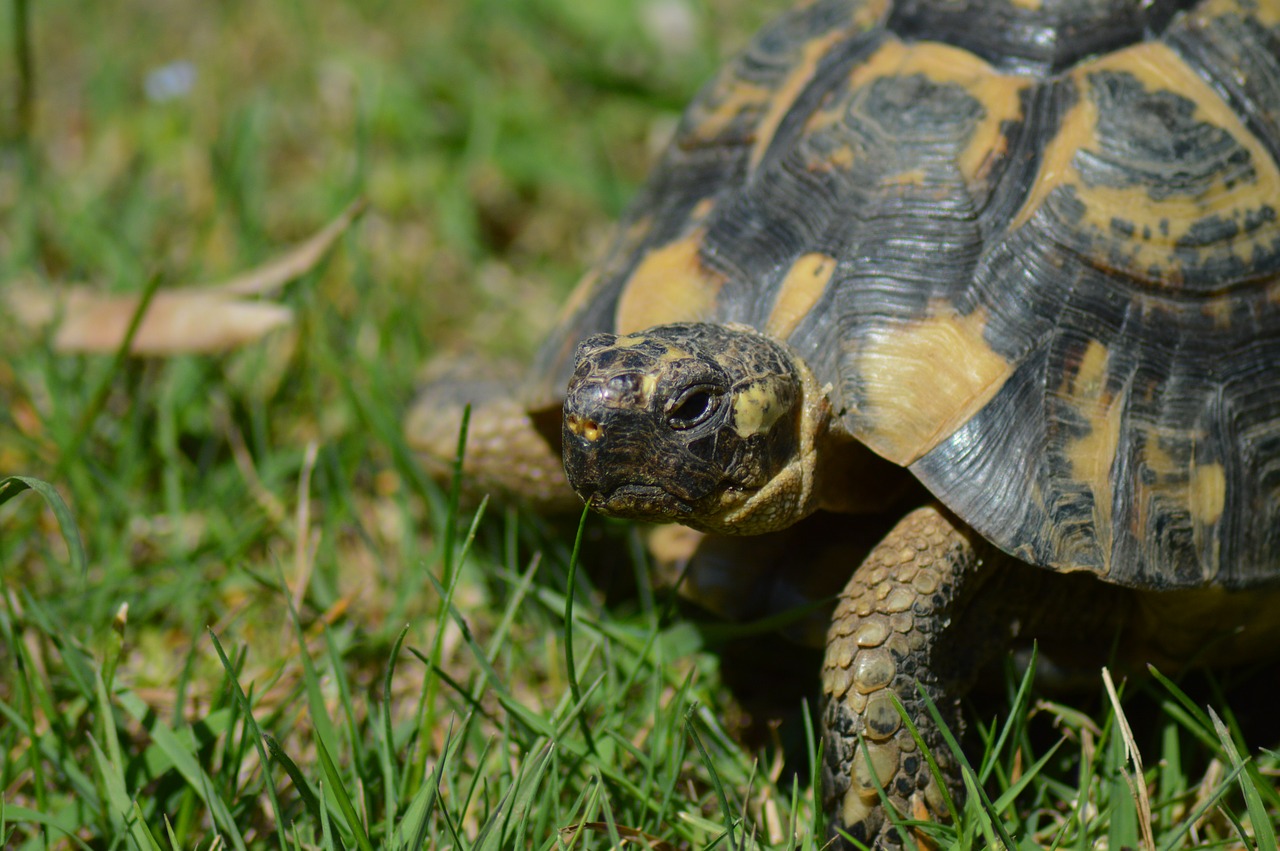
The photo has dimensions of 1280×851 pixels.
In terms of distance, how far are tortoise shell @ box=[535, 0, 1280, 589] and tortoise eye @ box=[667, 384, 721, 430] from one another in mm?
291

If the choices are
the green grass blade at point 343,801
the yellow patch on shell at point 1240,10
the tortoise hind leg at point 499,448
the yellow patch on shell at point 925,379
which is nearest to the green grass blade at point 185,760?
the green grass blade at point 343,801

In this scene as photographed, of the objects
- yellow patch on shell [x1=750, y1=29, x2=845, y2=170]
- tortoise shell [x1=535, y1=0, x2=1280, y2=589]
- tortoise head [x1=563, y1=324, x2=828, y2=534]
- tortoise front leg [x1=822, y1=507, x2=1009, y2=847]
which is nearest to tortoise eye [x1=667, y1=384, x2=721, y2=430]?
tortoise head [x1=563, y1=324, x2=828, y2=534]

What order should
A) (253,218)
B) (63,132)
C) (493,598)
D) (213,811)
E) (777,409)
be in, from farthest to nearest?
(63,132)
(253,218)
(493,598)
(777,409)
(213,811)

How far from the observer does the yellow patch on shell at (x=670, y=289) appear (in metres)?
2.39

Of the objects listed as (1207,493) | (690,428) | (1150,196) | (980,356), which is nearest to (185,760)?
(690,428)

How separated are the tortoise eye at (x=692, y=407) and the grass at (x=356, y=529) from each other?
1.15ft

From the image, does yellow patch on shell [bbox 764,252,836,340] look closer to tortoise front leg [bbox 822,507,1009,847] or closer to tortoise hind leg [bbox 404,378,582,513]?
tortoise front leg [bbox 822,507,1009,847]

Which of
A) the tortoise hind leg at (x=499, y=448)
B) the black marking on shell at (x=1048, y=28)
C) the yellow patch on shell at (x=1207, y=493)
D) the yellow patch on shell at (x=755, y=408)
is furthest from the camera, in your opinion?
the tortoise hind leg at (x=499, y=448)

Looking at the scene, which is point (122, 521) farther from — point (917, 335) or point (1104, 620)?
point (1104, 620)

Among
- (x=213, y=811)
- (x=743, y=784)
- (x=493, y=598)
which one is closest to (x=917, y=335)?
(x=743, y=784)

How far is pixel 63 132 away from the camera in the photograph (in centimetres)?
456

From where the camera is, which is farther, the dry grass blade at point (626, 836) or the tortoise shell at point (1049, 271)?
the tortoise shell at point (1049, 271)

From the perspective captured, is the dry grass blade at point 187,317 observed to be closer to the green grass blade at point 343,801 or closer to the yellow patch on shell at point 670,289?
the yellow patch on shell at point 670,289

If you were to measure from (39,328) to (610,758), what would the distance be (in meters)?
2.18
